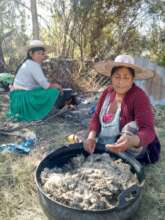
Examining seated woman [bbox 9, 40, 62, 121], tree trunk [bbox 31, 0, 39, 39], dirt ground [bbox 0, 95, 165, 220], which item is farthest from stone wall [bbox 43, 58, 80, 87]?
dirt ground [bbox 0, 95, 165, 220]

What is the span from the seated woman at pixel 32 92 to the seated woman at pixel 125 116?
1.45 m

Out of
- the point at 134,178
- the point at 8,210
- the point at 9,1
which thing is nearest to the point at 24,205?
the point at 8,210

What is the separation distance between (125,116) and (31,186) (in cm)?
94

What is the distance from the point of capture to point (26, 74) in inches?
158

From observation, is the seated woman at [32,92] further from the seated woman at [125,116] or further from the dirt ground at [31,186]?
the seated woman at [125,116]

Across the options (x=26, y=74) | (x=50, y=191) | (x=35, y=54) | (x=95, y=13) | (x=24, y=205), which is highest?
(x=95, y=13)

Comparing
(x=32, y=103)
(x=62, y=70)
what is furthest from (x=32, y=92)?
(x=62, y=70)

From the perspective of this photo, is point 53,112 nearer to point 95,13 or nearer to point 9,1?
point 95,13

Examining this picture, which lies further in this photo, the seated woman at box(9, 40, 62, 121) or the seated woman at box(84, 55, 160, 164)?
the seated woman at box(9, 40, 62, 121)

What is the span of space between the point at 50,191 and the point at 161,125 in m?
2.21

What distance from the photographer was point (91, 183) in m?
2.06

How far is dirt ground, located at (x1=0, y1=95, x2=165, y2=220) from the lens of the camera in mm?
2188

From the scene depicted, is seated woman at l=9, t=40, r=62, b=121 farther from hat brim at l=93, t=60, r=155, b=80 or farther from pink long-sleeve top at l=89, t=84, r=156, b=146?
pink long-sleeve top at l=89, t=84, r=156, b=146

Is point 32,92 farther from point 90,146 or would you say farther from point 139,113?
point 139,113
